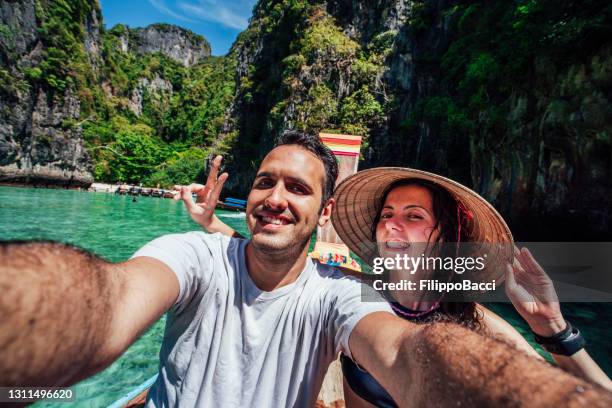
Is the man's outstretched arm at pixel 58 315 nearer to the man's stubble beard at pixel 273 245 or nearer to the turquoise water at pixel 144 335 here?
the man's stubble beard at pixel 273 245

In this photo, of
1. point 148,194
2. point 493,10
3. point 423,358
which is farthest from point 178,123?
point 423,358

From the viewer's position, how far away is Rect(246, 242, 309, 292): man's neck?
112 cm

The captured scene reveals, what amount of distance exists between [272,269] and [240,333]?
257mm

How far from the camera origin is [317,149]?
4.67ft

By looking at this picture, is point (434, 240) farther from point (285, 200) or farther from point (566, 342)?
point (285, 200)

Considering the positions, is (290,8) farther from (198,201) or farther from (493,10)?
(198,201)

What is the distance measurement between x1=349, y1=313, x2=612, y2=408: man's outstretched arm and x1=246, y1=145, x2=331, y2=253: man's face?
0.56m

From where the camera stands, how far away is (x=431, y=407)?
51cm

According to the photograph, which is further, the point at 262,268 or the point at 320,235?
the point at 320,235

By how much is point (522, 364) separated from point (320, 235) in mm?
3976

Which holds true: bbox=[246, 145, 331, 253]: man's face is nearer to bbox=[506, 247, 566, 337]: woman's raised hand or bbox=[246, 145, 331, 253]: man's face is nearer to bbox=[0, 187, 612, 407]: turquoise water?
bbox=[0, 187, 612, 407]: turquoise water

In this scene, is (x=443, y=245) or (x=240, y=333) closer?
(x=240, y=333)

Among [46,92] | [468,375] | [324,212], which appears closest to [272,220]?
[324,212]

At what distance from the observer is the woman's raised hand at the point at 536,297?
1187 millimetres
